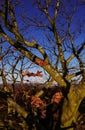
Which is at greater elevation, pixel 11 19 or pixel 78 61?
pixel 11 19

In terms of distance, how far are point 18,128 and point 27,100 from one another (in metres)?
1.68

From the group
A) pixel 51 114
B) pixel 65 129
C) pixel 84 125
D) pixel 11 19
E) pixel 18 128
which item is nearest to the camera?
pixel 11 19

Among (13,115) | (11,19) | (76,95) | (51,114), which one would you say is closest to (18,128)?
(13,115)

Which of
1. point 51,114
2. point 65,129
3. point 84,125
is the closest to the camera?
point 65,129

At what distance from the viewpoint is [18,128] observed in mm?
10547

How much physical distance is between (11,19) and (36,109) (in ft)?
13.8

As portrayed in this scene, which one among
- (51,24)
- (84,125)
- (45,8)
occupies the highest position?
(45,8)

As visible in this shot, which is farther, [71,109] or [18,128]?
[18,128]

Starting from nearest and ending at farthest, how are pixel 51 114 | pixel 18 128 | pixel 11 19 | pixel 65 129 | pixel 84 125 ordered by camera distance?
pixel 11 19, pixel 65 129, pixel 18 128, pixel 51 114, pixel 84 125

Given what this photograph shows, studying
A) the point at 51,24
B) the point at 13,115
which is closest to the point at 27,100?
the point at 13,115

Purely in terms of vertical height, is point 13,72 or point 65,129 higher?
point 13,72

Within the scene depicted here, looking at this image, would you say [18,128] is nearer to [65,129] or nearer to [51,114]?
[51,114]

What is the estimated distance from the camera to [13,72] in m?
11.6

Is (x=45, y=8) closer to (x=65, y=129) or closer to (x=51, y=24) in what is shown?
(x=51, y=24)
